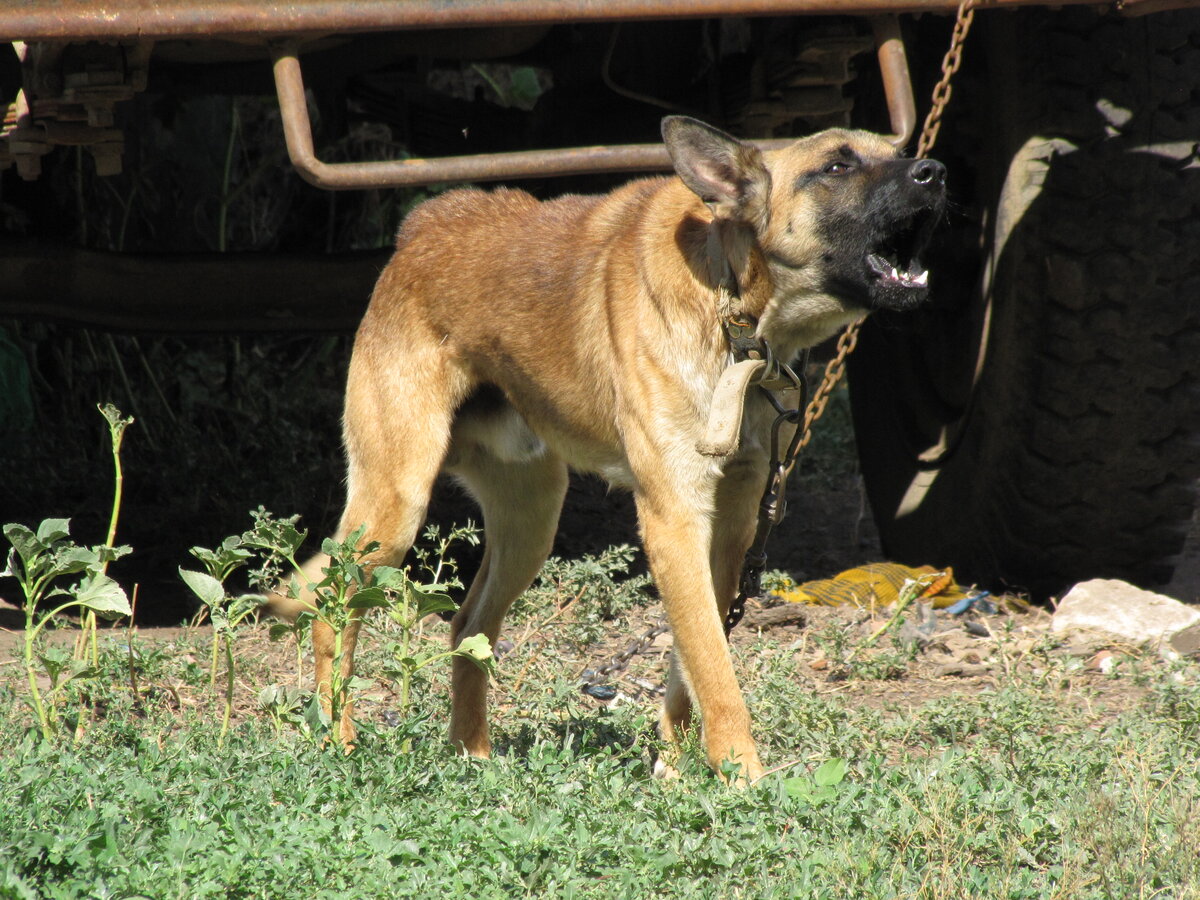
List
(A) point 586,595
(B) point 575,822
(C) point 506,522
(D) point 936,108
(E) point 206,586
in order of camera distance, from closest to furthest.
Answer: (B) point 575,822
(E) point 206,586
(D) point 936,108
(C) point 506,522
(A) point 586,595

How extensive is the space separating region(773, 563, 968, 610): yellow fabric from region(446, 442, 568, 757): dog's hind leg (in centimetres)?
122

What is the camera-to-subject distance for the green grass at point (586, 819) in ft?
8.48

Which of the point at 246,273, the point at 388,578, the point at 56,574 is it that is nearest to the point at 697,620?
the point at 388,578

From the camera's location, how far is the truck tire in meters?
4.23

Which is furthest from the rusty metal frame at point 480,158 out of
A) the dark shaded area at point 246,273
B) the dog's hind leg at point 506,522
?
the dog's hind leg at point 506,522

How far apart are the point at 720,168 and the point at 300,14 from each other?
1148 millimetres

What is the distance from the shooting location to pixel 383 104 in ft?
19.0

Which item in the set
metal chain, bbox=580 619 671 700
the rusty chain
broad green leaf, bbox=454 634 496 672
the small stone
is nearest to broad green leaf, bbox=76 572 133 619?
broad green leaf, bbox=454 634 496 672

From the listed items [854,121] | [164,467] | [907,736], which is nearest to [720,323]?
[907,736]

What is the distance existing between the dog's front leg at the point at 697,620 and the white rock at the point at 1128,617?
1.69 meters

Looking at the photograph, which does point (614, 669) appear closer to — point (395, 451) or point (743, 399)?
→ point (395, 451)

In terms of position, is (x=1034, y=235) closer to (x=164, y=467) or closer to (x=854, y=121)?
(x=854, y=121)

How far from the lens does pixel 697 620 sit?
3.40 metres

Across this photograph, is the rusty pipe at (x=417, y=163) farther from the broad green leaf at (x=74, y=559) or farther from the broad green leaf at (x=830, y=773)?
the broad green leaf at (x=830, y=773)
